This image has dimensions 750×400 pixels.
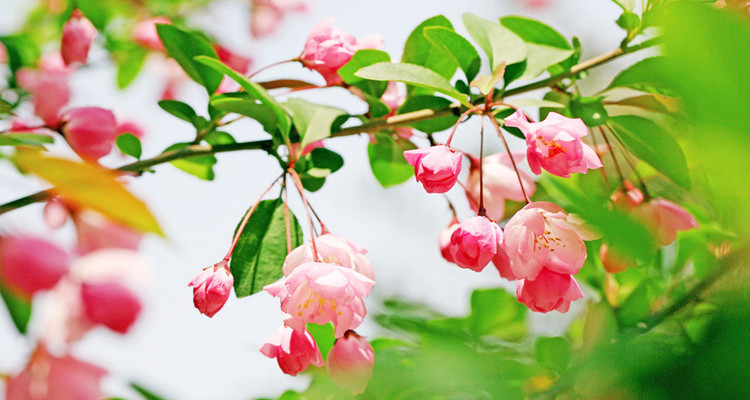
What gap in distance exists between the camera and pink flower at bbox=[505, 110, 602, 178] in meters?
0.50

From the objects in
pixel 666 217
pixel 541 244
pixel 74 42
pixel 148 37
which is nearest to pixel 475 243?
pixel 541 244

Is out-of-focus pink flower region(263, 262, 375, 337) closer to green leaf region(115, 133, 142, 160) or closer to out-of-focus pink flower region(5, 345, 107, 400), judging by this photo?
out-of-focus pink flower region(5, 345, 107, 400)

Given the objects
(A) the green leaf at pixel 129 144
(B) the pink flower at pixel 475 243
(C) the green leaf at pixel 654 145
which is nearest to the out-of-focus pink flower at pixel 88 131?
(A) the green leaf at pixel 129 144

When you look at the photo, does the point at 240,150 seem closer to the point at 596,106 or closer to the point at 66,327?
→ the point at 66,327

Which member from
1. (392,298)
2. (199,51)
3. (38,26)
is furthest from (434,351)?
Answer: (38,26)

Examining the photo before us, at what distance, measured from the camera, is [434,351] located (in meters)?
0.25

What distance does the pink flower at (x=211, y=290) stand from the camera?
1.81ft

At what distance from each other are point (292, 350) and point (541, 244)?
0.25 meters

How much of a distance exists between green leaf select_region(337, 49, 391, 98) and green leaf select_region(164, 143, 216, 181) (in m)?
0.20

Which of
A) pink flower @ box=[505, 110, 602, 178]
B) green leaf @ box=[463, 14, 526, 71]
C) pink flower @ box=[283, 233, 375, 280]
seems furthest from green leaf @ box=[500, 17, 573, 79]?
pink flower @ box=[283, 233, 375, 280]

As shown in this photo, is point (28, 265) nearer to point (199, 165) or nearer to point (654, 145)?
point (199, 165)

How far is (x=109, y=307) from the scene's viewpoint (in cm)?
37

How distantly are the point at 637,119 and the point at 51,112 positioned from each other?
2.33ft

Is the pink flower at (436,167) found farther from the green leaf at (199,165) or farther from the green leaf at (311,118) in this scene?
the green leaf at (199,165)
